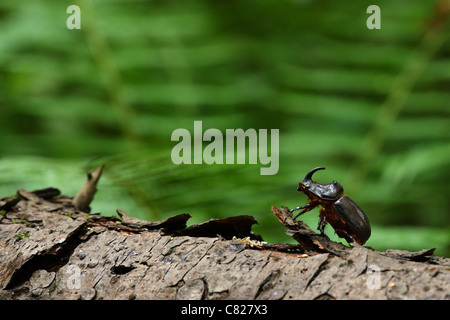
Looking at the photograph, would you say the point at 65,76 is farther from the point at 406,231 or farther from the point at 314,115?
the point at 406,231

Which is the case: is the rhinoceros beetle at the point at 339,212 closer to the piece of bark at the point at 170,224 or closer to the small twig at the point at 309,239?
the small twig at the point at 309,239

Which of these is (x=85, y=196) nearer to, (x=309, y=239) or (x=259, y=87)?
(x=309, y=239)

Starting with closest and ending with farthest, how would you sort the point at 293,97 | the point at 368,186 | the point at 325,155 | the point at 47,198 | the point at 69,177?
the point at 47,198 → the point at 69,177 → the point at 368,186 → the point at 293,97 → the point at 325,155

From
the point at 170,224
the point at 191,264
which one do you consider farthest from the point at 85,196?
the point at 191,264

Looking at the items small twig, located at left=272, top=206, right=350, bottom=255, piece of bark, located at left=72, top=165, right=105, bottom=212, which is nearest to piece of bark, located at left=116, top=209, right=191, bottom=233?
small twig, located at left=272, top=206, right=350, bottom=255

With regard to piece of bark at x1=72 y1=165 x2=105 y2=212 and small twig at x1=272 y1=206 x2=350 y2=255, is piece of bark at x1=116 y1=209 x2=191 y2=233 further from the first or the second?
piece of bark at x1=72 y1=165 x2=105 y2=212
